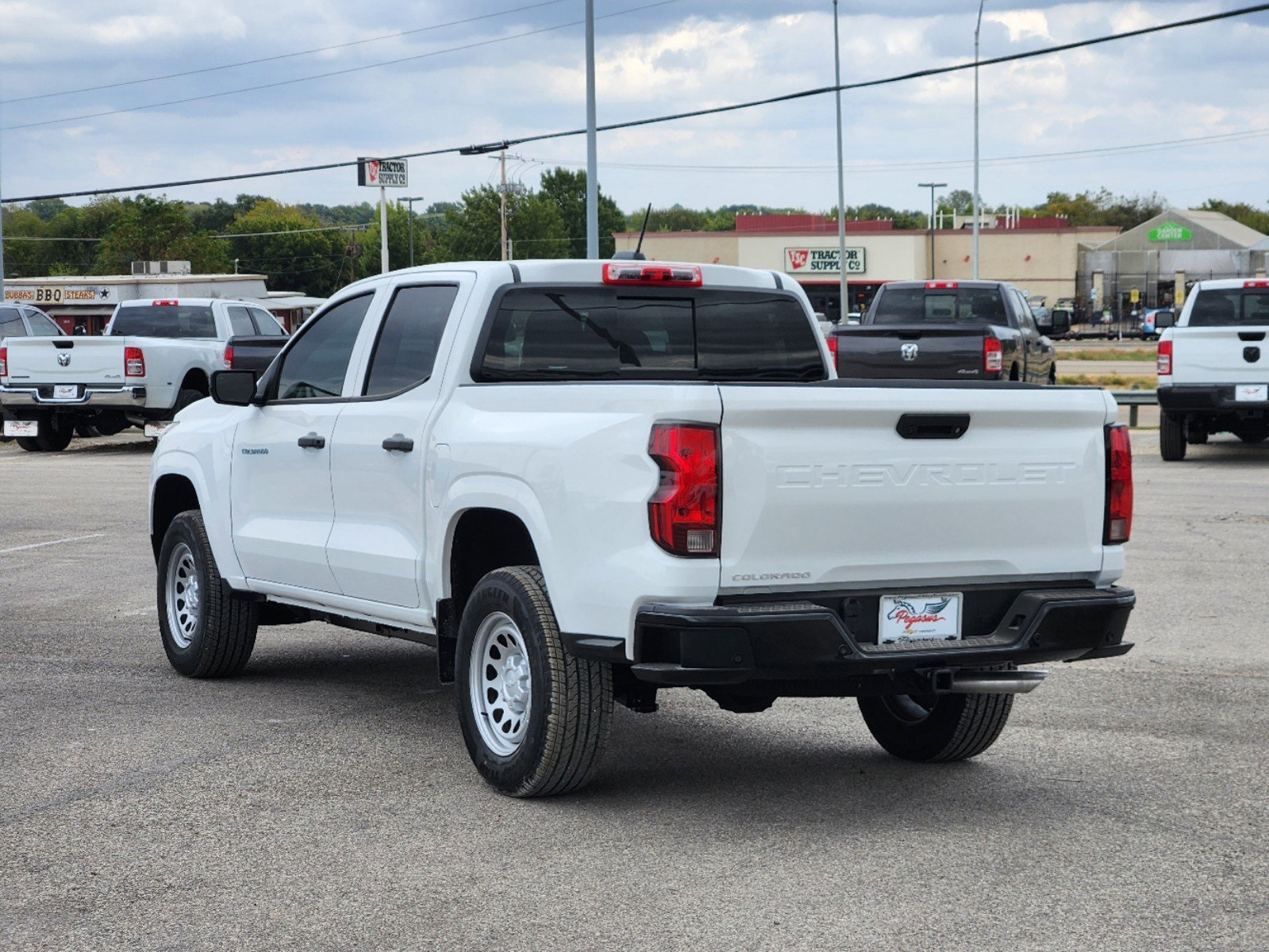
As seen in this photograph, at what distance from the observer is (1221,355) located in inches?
736

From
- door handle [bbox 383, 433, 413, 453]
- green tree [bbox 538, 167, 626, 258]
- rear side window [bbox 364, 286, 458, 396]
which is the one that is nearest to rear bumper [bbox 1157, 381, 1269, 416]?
rear side window [bbox 364, 286, 458, 396]

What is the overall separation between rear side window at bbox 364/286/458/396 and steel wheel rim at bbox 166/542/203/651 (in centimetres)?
188

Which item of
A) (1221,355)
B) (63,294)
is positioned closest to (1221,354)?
(1221,355)

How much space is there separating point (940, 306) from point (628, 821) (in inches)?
653

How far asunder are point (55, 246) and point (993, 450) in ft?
508

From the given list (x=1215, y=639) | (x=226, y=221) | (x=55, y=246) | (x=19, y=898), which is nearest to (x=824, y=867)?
(x=19, y=898)

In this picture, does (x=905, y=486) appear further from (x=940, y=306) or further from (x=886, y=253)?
(x=886, y=253)

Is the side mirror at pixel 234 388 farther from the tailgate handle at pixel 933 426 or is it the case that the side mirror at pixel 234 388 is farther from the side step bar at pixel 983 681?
the side step bar at pixel 983 681

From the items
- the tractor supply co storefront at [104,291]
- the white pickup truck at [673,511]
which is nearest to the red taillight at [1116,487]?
the white pickup truck at [673,511]

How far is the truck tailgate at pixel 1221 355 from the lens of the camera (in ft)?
60.8

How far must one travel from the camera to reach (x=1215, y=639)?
9.14 meters

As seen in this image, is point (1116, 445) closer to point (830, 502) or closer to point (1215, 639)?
point (830, 502)

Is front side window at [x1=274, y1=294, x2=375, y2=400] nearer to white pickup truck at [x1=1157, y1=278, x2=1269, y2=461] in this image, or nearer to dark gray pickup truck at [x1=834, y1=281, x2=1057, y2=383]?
dark gray pickup truck at [x1=834, y1=281, x2=1057, y2=383]

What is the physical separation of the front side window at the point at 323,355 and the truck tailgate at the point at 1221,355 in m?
13.5
